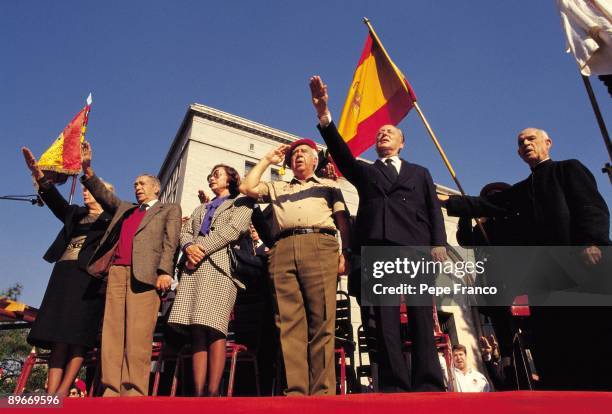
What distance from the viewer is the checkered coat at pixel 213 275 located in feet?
11.2

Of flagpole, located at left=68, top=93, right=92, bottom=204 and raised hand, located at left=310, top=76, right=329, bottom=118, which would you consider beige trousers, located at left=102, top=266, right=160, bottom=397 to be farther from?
raised hand, located at left=310, top=76, right=329, bottom=118

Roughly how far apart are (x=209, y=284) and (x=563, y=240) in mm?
2562

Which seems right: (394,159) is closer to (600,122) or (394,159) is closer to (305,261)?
(305,261)

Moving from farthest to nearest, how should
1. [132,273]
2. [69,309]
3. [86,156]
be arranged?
[86,156] < [69,309] < [132,273]

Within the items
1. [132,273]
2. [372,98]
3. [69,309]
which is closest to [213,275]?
[132,273]

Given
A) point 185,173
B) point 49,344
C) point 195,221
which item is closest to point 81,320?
point 49,344

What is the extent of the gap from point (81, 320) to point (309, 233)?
2139 millimetres

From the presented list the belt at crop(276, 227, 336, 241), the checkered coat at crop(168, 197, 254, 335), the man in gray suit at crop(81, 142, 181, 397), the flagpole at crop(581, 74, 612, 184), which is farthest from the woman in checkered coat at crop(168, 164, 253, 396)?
the flagpole at crop(581, 74, 612, 184)

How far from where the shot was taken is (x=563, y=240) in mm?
3090

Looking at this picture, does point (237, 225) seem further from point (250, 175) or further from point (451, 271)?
point (451, 271)

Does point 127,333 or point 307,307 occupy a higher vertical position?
point 307,307

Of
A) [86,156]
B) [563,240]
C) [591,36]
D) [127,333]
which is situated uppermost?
[591,36]

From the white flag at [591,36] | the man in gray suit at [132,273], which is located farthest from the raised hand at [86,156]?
the white flag at [591,36]

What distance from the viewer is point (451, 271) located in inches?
→ 137
